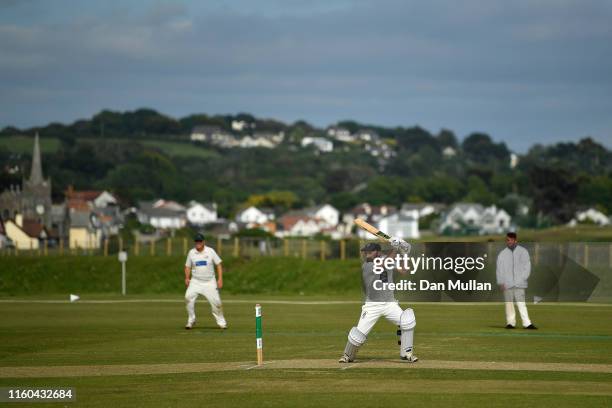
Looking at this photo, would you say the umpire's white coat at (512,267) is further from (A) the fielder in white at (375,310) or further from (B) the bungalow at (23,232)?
(B) the bungalow at (23,232)

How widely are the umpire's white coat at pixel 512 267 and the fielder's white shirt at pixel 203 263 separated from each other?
678 centimetres

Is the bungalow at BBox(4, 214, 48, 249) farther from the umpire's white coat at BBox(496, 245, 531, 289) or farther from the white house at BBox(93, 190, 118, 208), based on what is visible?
the umpire's white coat at BBox(496, 245, 531, 289)

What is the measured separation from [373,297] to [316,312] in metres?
17.4

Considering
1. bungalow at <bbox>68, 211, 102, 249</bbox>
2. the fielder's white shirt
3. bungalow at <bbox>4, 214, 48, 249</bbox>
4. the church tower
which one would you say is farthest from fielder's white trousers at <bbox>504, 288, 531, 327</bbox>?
the church tower

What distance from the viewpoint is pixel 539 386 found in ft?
61.9

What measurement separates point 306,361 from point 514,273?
28.4 ft

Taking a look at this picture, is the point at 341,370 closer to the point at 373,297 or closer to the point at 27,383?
the point at 373,297

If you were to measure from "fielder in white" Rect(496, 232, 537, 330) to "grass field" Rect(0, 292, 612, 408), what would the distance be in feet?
2.62

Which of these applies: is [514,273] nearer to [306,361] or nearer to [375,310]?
[306,361]

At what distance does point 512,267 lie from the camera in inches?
1170

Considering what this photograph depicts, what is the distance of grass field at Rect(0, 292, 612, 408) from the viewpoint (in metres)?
18.0

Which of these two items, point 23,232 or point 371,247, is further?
point 23,232

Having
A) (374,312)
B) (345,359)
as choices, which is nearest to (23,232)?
(345,359)

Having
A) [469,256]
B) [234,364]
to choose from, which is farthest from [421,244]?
[234,364]
